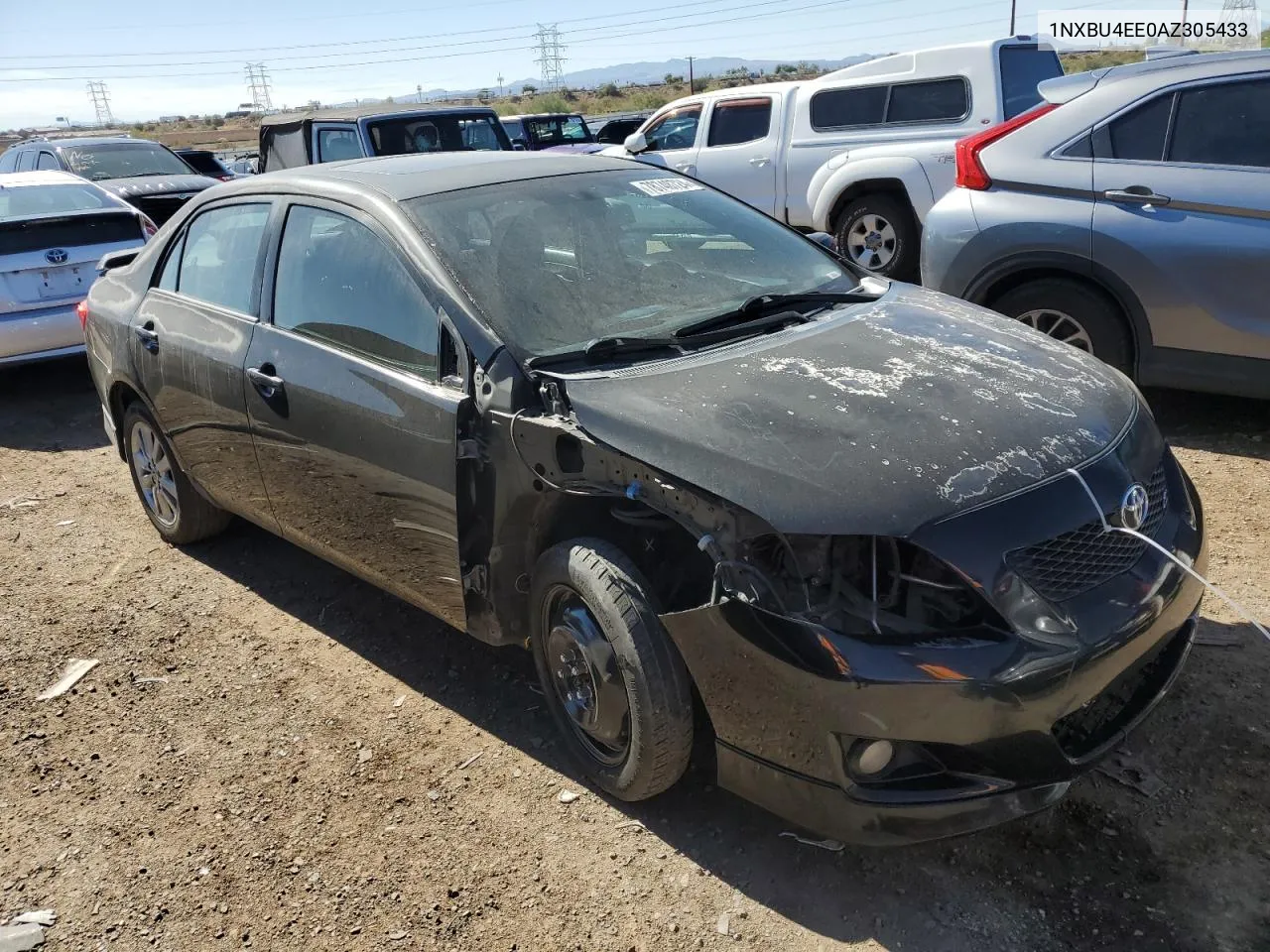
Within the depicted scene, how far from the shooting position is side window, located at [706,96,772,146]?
1125 cm

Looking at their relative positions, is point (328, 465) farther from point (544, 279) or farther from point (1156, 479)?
point (1156, 479)

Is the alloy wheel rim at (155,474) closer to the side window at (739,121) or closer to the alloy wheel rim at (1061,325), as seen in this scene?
the alloy wheel rim at (1061,325)

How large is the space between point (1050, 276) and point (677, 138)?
754 cm

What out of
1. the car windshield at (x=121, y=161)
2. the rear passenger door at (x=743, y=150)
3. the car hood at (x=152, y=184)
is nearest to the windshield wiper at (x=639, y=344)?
the rear passenger door at (x=743, y=150)

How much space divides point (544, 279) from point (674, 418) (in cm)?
86

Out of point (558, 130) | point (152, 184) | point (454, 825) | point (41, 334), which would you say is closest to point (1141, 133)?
point (454, 825)

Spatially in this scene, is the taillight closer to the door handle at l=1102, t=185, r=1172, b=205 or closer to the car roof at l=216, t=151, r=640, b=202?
the door handle at l=1102, t=185, r=1172, b=205

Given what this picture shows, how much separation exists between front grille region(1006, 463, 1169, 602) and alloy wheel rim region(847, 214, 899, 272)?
708cm

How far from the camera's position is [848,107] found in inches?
410

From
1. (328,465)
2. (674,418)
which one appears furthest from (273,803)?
(674,418)

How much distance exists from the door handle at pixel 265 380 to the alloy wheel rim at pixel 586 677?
1.37m

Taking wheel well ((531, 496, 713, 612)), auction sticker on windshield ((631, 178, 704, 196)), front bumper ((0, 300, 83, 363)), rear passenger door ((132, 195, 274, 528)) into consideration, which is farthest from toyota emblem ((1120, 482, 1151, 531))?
front bumper ((0, 300, 83, 363))

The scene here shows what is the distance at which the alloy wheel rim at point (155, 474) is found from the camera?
4.78m

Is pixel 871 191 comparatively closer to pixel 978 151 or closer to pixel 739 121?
pixel 739 121
